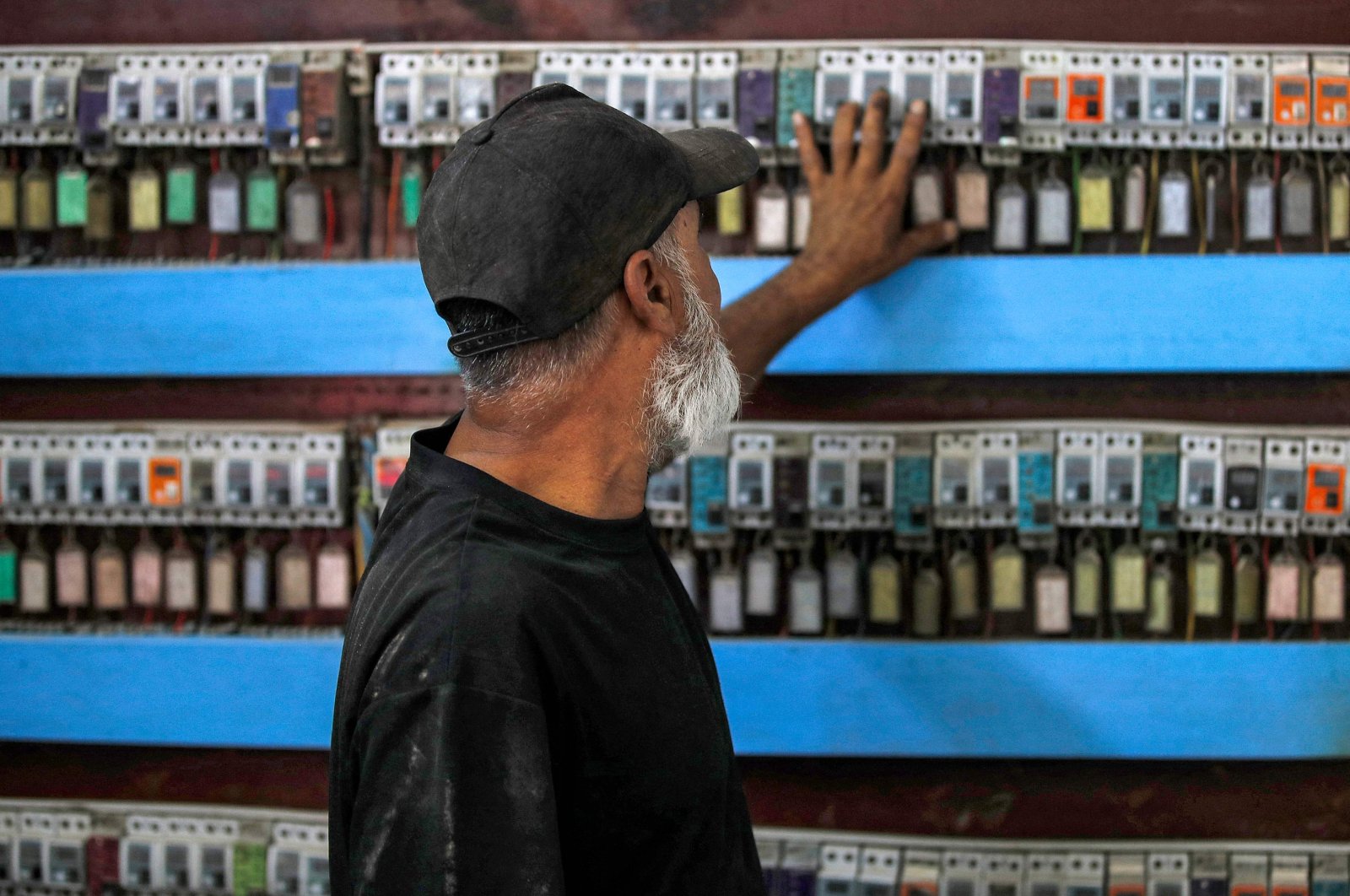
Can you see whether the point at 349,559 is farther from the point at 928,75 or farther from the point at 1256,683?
the point at 1256,683

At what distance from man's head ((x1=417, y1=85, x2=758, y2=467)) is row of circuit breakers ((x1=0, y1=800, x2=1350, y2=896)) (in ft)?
4.13

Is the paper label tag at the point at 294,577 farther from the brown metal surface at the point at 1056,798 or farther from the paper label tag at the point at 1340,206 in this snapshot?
the paper label tag at the point at 1340,206

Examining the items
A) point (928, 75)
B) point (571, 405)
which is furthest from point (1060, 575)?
point (571, 405)

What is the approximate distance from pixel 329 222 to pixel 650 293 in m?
1.23

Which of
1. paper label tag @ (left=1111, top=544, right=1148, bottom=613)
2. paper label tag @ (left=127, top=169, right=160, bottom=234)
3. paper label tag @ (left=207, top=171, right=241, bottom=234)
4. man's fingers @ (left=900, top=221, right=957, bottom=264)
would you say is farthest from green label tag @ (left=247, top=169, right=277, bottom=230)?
paper label tag @ (left=1111, top=544, right=1148, bottom=613)

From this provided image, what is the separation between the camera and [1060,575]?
1.99 metres

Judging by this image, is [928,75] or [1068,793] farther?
[1068,793]

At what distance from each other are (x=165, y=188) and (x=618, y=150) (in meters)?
1.44

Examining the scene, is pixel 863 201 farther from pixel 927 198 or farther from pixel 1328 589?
pixel 1328 589

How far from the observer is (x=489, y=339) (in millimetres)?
1004

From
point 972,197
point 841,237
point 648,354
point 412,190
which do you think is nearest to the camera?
point 648,354

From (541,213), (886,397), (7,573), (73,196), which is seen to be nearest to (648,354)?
(541,213)

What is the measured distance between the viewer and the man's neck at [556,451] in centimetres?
104

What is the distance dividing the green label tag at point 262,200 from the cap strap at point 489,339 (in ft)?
4.02
